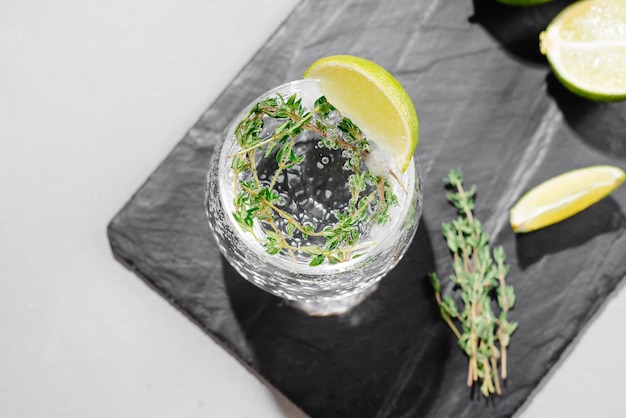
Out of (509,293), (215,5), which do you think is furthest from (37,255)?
(509,293)

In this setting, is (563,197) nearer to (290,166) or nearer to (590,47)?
(590,47)

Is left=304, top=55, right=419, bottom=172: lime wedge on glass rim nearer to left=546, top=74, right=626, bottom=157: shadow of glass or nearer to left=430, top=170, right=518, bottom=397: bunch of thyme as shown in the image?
left=430, top=170, right=518, bottom=397: bunch of thyme

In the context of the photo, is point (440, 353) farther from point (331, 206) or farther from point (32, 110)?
point (32, 110)

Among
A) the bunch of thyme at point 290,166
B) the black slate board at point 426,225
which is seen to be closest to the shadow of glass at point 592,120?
the black slate board at point 426,225

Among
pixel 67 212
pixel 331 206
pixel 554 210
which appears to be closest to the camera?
pixel 331 206

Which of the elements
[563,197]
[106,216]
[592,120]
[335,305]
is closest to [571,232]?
[563,197]

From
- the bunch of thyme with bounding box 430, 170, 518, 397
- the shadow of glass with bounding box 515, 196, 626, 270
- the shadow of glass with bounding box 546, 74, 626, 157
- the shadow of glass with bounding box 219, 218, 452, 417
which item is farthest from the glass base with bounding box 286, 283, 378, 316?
the shadow of glass with bounding box 546, 74, 626, 157
